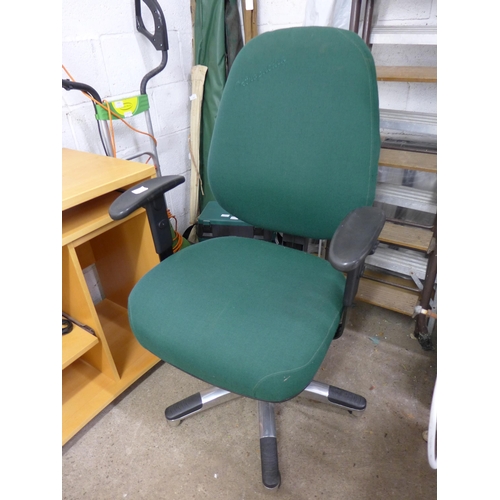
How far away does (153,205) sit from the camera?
2.84 feet

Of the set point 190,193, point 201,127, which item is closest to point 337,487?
point 190,193

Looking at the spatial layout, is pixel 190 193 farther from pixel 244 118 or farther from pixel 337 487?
pixel 337 487

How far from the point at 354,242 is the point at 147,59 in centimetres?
129

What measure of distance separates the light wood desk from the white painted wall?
28cm

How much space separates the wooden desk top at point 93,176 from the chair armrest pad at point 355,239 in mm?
572

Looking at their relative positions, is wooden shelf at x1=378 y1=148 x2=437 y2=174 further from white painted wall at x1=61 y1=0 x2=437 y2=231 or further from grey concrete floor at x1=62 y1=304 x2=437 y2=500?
grey concrete floor at x1=62 y1=304 x2=437 y2=500

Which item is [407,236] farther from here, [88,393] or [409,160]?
[88,393]

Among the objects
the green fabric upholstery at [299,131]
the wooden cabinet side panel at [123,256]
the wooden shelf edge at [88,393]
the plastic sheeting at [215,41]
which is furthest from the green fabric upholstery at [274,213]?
the plastic sheeting at [215,41]

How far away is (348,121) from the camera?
81cm

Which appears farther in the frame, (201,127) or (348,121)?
(201,127)

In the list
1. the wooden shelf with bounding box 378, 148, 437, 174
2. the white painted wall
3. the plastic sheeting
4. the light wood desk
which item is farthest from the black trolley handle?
the wooden shelf with bounding box 378, 148, 437, 174

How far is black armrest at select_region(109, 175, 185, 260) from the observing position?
80 cm
